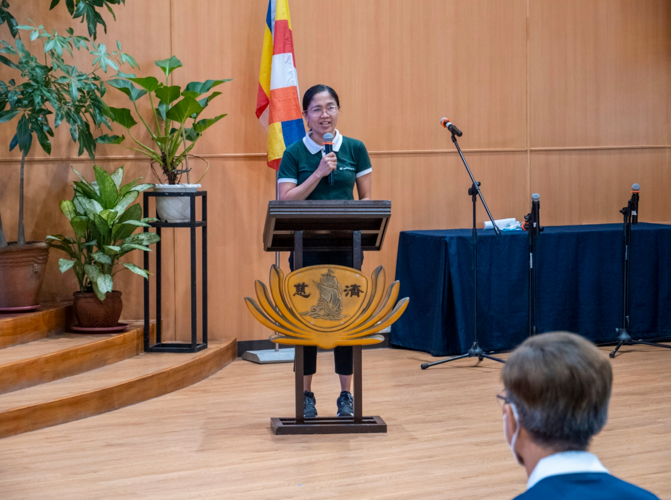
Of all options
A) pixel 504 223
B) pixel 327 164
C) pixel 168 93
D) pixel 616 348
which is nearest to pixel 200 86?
pixel 168 93

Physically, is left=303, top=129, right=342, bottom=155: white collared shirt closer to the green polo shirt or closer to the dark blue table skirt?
the green polo shirt

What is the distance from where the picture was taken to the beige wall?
4.89m

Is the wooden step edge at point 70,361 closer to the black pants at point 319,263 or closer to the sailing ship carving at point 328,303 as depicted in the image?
the black pants at point 319,263

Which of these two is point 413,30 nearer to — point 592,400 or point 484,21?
point 484,21

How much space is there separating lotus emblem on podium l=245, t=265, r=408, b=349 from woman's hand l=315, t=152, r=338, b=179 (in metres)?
0.41

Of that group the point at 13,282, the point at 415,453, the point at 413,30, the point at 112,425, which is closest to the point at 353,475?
the point at 415,453

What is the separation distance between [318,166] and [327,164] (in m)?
0.15

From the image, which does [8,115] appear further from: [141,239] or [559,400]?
[559,400]

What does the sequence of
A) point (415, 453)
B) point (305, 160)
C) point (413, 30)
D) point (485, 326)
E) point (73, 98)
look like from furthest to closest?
1. point (413, 30)
2. point (485, 326)
3. point (73, 98)
4. point (305, 160)
5. point (415, 453)

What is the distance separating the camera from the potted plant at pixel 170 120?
4391mm

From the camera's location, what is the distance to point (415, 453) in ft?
10.2

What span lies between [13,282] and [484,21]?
3506mm

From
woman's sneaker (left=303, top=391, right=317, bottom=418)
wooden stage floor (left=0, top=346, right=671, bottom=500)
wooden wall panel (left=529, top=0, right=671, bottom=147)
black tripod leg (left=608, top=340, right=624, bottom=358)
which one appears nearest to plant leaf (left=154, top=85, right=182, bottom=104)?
wooden stage floor (left=0, top=346, right=671, bottom=500)

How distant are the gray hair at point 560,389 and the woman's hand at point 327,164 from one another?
78.8 inches
